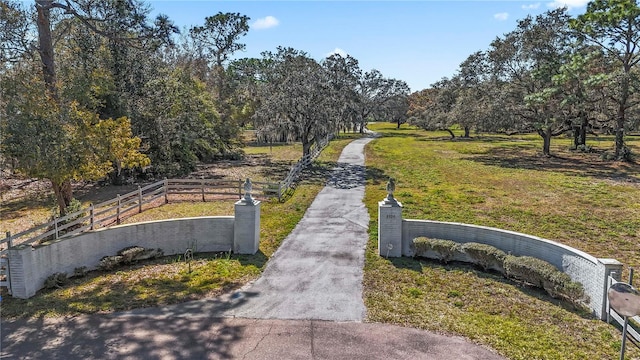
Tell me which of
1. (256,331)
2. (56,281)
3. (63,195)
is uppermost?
(63,195)

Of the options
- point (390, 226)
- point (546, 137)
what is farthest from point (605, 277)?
point (546, 137)

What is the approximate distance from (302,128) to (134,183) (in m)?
11.1

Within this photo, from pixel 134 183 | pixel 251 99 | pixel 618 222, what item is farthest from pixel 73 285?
pixel 251 99

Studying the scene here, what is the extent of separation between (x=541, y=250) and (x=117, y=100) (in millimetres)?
20566

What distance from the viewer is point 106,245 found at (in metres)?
10.6

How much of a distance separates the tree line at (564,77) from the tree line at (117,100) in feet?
42.1

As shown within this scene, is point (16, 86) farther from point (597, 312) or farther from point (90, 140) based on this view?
point (597, 312)

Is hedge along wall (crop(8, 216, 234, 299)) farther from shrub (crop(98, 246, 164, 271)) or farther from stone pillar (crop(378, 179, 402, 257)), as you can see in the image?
stone pillar (crop(378, 179, 402, 257))

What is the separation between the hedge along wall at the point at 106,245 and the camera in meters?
8.62

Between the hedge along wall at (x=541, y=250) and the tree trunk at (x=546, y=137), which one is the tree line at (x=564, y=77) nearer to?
the tree trunk at (x=546, y=137)

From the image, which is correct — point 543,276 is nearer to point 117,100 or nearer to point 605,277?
point 605,277

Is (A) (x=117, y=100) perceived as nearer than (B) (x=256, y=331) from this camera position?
No

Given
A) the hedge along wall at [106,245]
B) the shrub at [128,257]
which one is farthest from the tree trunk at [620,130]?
the shrub at [128,257]

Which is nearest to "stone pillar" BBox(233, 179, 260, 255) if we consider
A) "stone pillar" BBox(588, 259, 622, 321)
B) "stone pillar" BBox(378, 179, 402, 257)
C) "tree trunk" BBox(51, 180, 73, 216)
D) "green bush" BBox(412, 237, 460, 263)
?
"stone pillar" BBox(378, 179, 402, 257)
